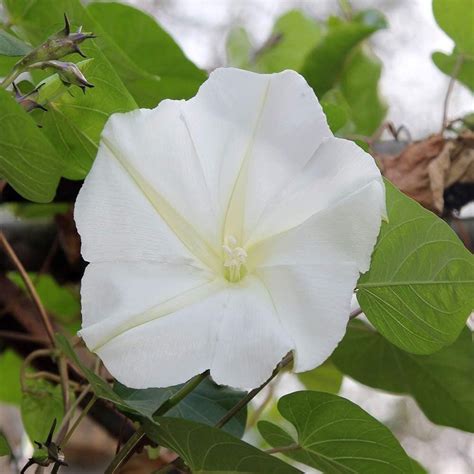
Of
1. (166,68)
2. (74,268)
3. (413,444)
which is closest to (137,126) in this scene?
(166,68)

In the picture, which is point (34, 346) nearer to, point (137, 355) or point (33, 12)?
point (33, 12)

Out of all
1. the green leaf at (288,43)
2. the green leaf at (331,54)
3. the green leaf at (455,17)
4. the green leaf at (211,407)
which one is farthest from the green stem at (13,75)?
the green leaf at (288,43)

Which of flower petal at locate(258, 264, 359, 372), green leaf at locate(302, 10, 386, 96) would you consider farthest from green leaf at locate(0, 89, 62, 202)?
green leaf at locate(302, 10, 386, 96)

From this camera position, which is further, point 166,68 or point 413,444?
point 413,444

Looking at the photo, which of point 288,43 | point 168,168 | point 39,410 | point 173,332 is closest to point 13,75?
point 168,168

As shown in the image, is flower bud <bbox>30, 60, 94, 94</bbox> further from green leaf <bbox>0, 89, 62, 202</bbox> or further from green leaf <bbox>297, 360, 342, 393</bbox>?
green leaf <bbox>297, 360, 342, 393</bbox>

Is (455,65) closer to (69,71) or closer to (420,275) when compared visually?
(420,275)
